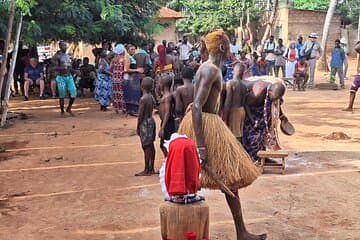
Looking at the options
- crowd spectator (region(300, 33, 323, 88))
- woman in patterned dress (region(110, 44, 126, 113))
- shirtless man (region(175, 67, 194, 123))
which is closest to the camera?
shirtless man (region(175, 67, 194, 123))

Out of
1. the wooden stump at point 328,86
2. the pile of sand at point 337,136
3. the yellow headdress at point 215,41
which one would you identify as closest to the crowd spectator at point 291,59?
the wooden stump at point 328,86

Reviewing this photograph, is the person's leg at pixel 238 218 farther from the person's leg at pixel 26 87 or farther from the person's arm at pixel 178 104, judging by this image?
the person's leg at pixel 26 87

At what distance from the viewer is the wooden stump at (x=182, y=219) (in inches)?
136

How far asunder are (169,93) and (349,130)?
467cm

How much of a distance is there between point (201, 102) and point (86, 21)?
32.1 ft

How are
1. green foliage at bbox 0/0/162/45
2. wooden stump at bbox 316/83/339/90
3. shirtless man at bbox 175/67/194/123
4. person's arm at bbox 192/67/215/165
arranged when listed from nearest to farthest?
person's arm at bbox 192/67/215/165
shirtless man at bbox 175/67/194/123
green foliage at bbox 0/0/162/45
wooden stump at bbox 316/83/339/90

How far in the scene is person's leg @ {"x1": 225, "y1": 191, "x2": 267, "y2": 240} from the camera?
4379 millimetres

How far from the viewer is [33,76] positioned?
16516 mm

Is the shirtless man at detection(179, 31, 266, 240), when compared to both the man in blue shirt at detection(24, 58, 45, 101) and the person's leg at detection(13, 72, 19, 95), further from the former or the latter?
the person's leg at detection(13, 72, 19, 95)

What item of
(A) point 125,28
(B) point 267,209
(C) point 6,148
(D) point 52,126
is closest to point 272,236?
(B) point 267,209

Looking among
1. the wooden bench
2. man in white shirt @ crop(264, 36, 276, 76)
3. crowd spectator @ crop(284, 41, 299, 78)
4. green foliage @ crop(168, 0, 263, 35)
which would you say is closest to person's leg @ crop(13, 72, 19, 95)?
man in white shirt @ crop(264, 36, 276, 76)

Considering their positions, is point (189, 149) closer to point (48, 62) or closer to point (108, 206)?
point (108, 206)

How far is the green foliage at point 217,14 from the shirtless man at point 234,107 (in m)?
25.6

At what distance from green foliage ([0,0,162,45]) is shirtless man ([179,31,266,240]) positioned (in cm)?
743
